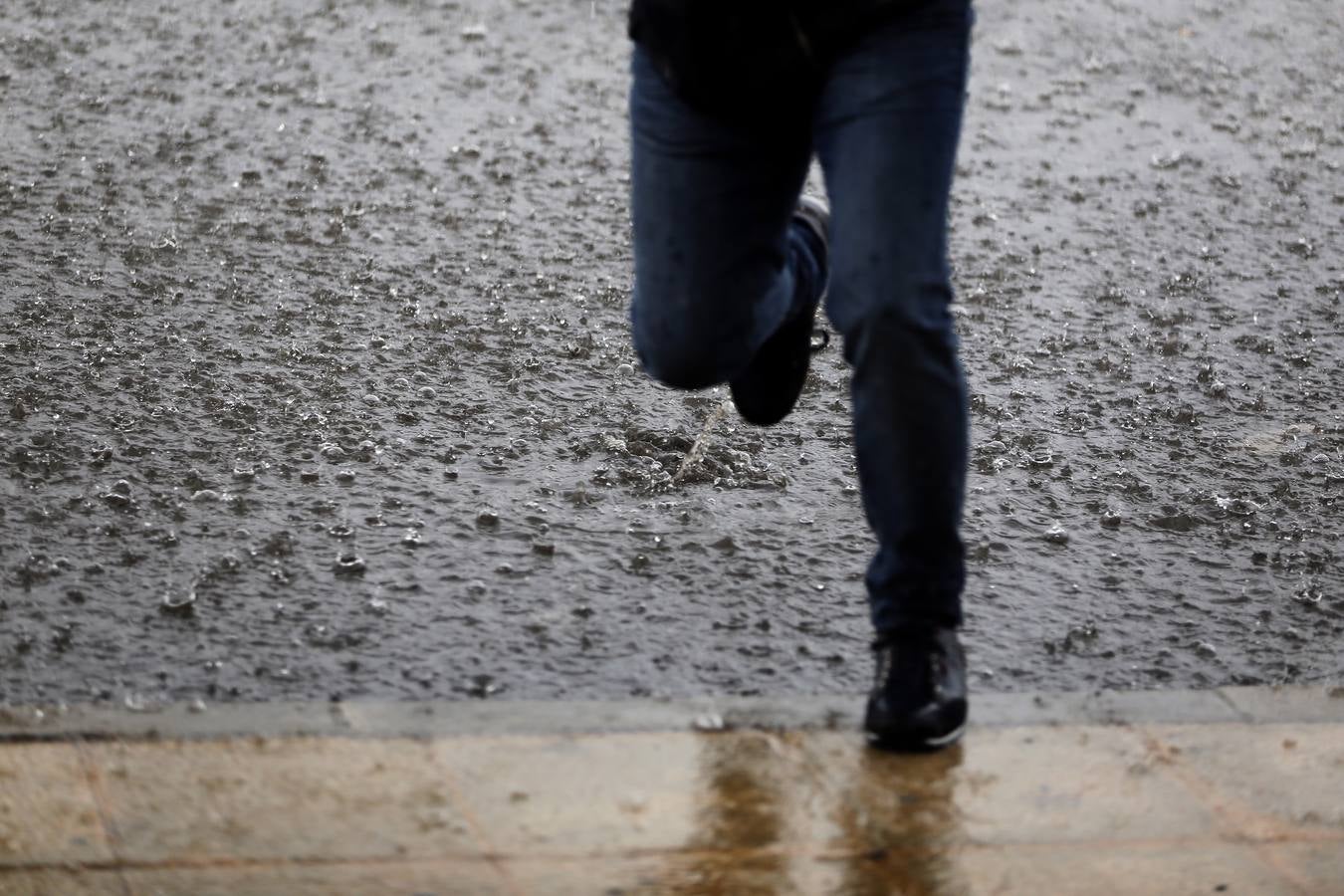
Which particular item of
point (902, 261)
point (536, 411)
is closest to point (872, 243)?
point (902, 261)

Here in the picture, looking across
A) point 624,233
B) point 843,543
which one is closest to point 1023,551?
point 843,543

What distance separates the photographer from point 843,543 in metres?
3.64

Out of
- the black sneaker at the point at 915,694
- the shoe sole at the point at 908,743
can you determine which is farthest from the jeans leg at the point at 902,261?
the shoe sole at the point at 908,743

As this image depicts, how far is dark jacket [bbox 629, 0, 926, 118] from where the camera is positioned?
2.58 meters

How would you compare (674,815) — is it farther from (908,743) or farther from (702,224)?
(702,224)

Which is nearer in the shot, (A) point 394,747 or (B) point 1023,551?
(A) point 394,747

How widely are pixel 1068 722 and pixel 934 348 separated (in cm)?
64

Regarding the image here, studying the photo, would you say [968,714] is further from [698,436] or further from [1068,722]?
[698,436]

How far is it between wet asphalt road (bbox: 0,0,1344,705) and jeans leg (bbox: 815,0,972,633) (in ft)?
1.64

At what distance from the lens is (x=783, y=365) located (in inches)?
138

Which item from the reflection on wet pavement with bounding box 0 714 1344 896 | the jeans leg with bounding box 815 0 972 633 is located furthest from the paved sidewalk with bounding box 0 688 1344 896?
the jeans leg with bounding box 815 0 972 633

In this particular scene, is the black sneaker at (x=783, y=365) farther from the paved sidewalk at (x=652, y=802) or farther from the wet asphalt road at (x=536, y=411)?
the paved sidewalk at (x=652, y=802)

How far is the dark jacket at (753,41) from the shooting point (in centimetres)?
258

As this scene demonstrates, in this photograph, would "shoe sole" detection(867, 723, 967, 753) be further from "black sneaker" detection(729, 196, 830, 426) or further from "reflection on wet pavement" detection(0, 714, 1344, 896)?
"black sneaker" detection(729, 196, 830, 426)
